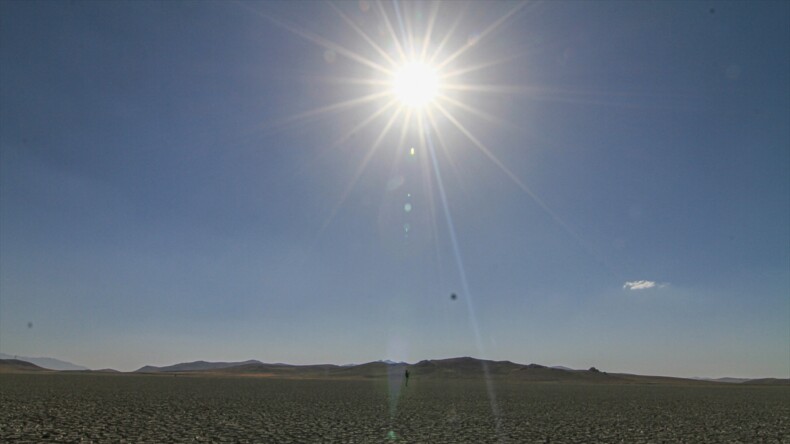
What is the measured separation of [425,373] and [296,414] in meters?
117

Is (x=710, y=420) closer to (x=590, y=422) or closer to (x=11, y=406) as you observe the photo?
(x=590, y=422)

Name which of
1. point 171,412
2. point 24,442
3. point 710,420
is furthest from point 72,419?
point 710,420

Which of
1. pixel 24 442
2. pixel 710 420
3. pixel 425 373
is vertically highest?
pixel 425 373

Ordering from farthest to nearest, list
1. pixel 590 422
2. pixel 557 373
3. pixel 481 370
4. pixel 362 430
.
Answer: pixel 481 370
pixel 557 373
pixel 590 422
pixel 362 430

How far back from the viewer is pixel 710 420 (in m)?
31.0

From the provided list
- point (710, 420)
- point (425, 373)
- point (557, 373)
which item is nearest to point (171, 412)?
point (710, 420)

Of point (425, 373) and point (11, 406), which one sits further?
point (425, 373)

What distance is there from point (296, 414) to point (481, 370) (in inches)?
5216

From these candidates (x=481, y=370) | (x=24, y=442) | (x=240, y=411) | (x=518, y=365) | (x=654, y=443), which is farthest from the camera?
(x=518, y=365)

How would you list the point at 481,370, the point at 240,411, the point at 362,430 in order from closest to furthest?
1. the point at 362,430
2. the point at 240,411
3. the point at 481,370

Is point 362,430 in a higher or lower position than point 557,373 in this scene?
lower

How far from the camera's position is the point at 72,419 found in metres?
23.4

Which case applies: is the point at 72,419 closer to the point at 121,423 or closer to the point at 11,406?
the point at 121,423

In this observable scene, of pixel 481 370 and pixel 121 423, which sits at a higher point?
pixel 481 370
